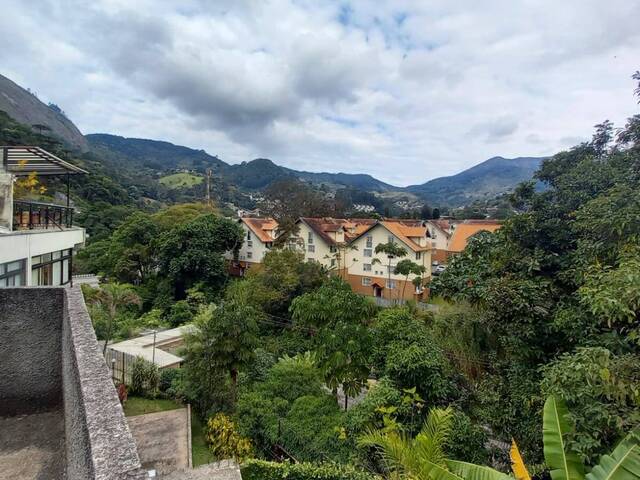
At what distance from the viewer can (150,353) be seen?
53.9ft

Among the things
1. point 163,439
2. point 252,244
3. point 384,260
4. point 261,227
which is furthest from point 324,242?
→ point 163,439

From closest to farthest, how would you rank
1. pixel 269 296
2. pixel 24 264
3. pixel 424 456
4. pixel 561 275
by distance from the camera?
pixel 424 456 < pixel 24 264 < pixel 561 275 < pixel 269 296

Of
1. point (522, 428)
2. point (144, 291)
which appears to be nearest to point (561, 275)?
point (522, 428)

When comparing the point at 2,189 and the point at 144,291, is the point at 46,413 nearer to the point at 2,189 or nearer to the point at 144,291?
the point at 2,189

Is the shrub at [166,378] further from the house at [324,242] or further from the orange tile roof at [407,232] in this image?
the orange tile roof at [407,232]

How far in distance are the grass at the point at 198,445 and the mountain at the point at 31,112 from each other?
127 metres

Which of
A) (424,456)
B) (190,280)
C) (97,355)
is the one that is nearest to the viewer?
(97,355)

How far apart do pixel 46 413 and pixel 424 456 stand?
5348 millimetres

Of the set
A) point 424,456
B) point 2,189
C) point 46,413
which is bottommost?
point 424,456

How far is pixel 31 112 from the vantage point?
397 feet

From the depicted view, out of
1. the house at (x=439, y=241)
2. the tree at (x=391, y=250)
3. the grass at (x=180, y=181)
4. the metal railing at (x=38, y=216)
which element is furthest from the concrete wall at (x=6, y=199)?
the grass at (x=180, y=181)

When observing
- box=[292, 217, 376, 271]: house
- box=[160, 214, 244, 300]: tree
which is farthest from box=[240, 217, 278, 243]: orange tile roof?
box=[160, 214, 244, 300]: tree

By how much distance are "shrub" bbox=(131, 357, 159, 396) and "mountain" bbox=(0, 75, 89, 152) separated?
4881 inches

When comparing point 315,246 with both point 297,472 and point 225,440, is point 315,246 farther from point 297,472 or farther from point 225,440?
point 297,472
